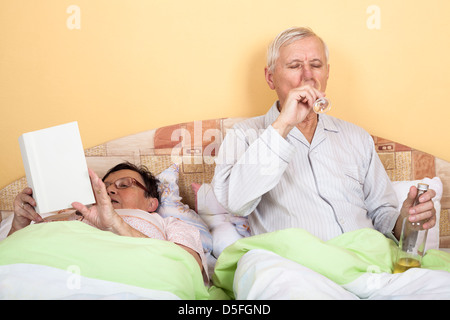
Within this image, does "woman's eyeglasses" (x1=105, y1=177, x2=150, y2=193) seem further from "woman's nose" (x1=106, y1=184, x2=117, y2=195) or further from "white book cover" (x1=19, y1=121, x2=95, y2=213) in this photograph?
"white book cover" (x1=19, y1=121, x2=95, y2=213)

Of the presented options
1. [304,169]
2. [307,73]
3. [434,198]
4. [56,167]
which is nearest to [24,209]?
[56,167]

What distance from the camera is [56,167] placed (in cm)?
120

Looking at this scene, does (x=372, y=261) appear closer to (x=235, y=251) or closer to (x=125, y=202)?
(x=235, y=251)

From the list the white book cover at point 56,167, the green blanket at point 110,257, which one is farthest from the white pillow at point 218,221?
the white book cover at point 56,167

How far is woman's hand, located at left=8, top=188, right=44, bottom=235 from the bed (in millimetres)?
158

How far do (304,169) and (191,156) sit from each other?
546 millimetres

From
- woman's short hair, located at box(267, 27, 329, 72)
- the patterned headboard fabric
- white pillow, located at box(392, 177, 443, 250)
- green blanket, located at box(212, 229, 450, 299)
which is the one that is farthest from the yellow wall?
green blanket, located at box(212, 229, 450, 299)

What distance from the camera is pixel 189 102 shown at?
180cm

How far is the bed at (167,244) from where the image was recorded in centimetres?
98

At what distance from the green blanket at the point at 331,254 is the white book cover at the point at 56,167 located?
0.44 m

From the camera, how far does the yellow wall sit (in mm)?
1747

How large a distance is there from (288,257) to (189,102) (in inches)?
35.9

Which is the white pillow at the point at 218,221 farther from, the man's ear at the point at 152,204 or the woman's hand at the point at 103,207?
the woman's hand at the point at 103,207
